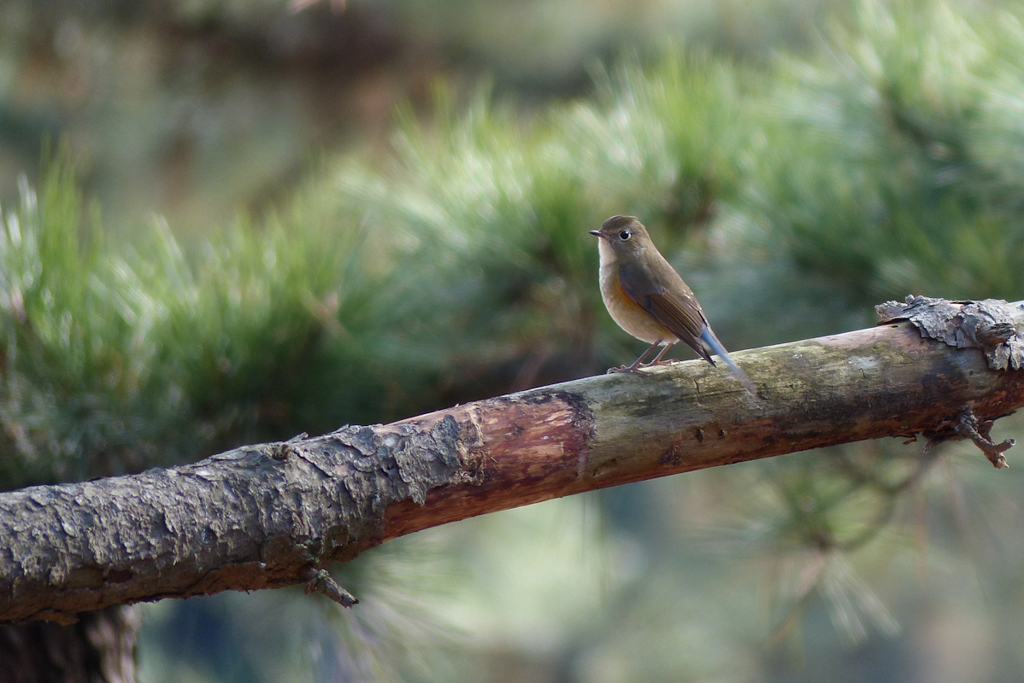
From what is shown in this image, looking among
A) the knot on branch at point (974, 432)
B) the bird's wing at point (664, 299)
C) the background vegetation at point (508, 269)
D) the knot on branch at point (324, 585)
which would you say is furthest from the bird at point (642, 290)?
the knot on branch at point (324, 585)

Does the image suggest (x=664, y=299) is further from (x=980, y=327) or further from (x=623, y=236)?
(x=980, y=327)

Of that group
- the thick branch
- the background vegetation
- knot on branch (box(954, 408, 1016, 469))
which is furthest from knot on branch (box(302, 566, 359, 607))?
knot on branch (box(954, 408, 1016, 469))

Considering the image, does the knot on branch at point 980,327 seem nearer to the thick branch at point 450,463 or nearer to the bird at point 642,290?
the thick branch at point 450,463

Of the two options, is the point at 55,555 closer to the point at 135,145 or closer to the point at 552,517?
the point at 135,145

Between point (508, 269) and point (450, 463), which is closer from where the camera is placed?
point (450, 463)

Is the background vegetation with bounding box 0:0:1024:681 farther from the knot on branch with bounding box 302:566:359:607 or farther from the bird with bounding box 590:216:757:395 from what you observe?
the knot on branch with bounding box 302:566:359:607

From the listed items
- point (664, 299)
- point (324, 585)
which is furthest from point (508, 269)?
point (324, 585)
